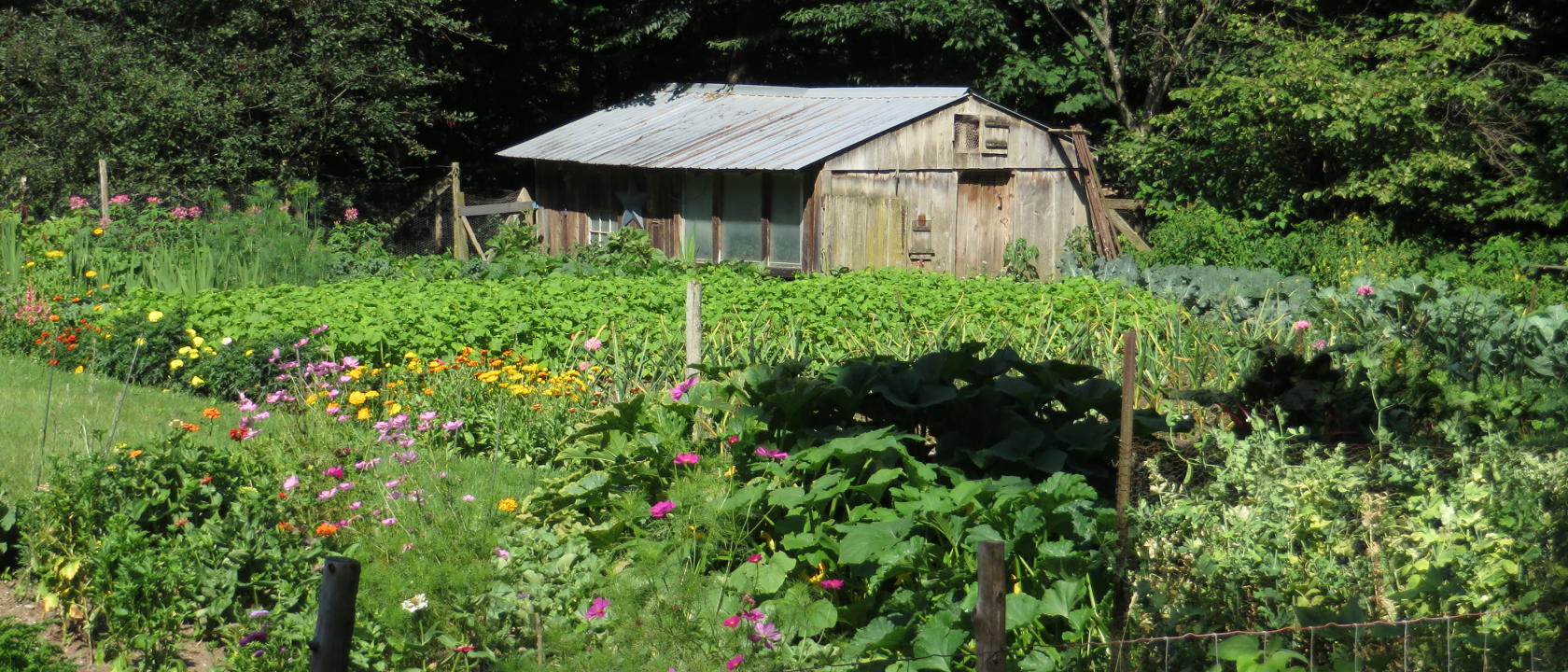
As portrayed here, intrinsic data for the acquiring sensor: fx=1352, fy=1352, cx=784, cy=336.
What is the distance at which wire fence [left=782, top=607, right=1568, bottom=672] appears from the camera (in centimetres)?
337

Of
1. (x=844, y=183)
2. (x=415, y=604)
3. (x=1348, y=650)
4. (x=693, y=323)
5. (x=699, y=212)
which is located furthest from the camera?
(x=699, y=212)

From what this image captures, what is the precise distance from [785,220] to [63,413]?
406 inches

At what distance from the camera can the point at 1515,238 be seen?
1705cm

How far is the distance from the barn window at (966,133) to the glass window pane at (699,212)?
10.5ft

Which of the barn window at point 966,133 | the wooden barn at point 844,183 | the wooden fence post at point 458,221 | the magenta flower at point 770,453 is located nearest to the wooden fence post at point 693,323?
the magenta flower at point 770,453

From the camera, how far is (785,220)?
16.8 m

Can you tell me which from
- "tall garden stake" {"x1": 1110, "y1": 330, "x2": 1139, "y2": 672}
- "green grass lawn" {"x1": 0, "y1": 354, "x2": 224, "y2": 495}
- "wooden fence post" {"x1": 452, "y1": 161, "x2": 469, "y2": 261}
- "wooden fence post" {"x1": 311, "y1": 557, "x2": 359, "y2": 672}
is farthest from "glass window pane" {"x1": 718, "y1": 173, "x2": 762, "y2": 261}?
"wooden fence post" {"x1": 311, "y1": 557, "x2": 359, "y2": 672}

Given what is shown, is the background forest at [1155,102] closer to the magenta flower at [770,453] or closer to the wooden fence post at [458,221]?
the wooden fence post at [458,221]

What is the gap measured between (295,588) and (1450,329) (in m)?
5.75

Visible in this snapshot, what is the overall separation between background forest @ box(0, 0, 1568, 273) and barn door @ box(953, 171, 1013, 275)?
6.91 ft

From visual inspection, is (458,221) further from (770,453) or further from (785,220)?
(770,453)

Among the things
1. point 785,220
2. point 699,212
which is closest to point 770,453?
point 785,220

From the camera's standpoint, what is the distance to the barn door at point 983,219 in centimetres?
1775

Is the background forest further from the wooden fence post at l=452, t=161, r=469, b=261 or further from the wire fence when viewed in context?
the wire fence
